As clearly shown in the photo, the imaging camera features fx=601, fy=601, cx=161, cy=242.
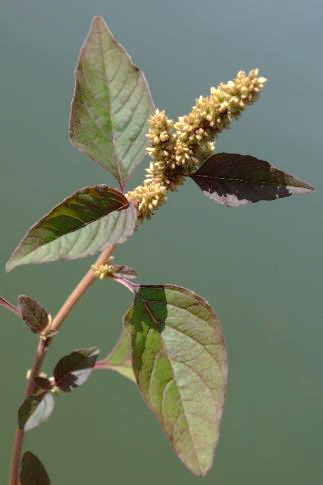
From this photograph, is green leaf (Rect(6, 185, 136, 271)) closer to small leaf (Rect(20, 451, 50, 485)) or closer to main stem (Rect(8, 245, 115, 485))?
main stem (Rect(8, 245, 115, 485))

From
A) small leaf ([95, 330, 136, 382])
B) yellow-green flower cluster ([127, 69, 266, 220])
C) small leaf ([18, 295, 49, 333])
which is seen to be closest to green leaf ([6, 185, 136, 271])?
yellow-green flower cluster ([127, 69, 266, 220])

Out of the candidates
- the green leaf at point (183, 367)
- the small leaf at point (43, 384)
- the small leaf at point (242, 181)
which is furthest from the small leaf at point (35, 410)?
the small leaf at point (242, 181)

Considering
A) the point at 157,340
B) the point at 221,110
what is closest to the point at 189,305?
the point at 157,340

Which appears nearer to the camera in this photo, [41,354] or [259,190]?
[259,190]

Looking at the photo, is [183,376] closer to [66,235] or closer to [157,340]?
[157,340]

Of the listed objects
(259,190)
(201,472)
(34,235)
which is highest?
(259,190)
